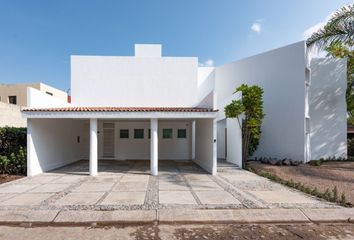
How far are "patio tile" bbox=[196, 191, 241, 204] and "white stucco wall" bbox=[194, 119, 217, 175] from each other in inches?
120

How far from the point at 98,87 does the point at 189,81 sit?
6.23 metres

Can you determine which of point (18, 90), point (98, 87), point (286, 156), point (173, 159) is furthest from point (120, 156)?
point (18, 90)

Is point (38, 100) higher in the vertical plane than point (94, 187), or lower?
higher

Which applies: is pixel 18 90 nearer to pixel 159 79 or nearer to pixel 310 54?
pixel 159 79

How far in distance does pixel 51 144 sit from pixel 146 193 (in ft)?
22.7

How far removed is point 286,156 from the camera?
1338cm

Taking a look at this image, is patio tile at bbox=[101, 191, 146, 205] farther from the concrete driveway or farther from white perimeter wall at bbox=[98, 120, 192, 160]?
white perimeter wall at bbox=[98, 120, 192, 160]

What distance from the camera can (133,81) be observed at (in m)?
15.2

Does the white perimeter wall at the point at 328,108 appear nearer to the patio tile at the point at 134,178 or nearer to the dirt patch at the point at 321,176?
the dirt patch at the point at 321,176

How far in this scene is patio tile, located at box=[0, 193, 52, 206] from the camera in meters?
5.98

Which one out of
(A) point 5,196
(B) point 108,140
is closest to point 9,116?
(B) point 108,140

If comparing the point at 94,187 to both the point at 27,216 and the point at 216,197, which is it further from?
the point at 216,197

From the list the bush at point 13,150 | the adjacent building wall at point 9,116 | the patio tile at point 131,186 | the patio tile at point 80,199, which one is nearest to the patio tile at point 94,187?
the patio tile at point 131,186

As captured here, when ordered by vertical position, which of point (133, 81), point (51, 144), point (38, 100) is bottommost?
point (51, 144)
